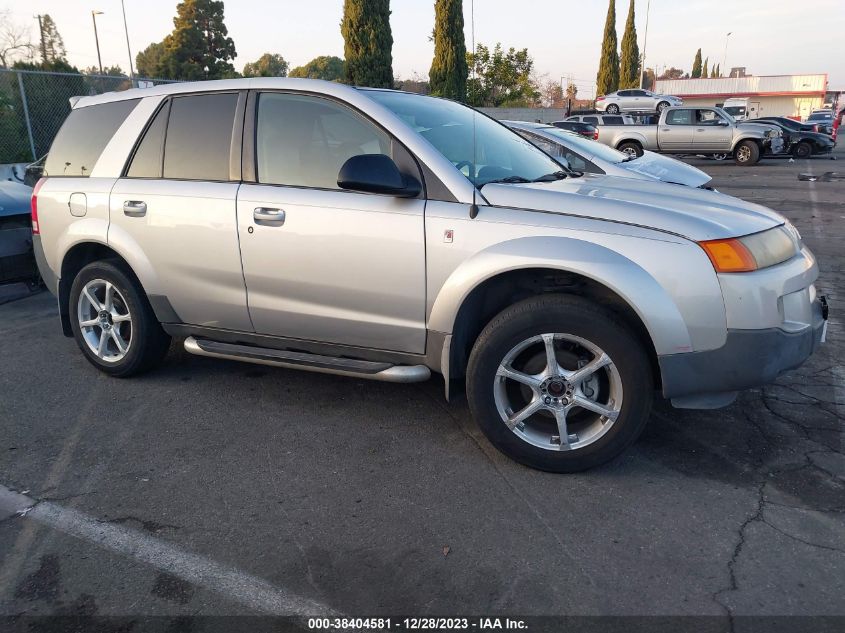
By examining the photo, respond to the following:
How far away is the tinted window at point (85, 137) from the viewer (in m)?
4.59

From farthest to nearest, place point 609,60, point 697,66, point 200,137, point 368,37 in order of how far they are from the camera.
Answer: point 697,66 → point 609,60 → point 368,37 → point 200,137

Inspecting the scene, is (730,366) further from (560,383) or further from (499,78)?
(499,78)

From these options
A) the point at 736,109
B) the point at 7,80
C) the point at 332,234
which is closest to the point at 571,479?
the point at 332,234

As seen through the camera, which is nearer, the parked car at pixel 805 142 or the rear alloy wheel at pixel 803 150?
the parked car at pixel 805 142

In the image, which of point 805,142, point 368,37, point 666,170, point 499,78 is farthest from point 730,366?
point 499,78

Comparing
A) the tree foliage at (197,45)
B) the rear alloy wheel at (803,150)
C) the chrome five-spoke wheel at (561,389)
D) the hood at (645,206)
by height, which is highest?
the tree foliage at (197,45)

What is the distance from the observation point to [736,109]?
147 ft

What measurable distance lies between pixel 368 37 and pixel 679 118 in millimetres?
10280

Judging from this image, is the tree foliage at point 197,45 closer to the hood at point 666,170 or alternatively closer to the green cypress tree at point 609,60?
the green cypress tree at point 609,60

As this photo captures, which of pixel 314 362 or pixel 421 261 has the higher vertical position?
pixel 421 261

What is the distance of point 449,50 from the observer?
87.4 ft

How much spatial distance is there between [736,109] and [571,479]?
47.9 metres

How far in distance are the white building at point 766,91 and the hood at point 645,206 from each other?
68.9m

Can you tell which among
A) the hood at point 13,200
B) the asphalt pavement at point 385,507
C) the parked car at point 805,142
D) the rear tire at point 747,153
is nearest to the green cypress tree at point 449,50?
the rear tire at point 747,153
